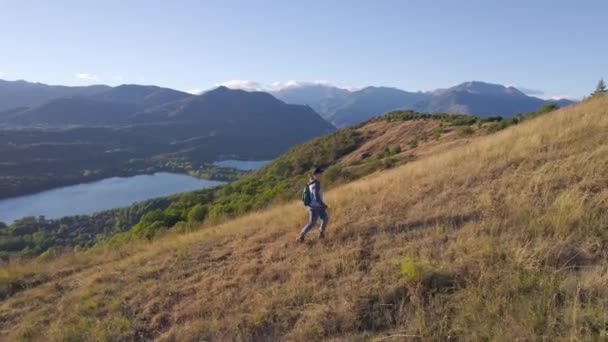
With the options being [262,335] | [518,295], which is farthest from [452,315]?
[262,335]

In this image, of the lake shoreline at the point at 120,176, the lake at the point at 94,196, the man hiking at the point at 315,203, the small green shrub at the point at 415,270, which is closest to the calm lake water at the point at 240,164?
the lake shoreline at the point at 120,176

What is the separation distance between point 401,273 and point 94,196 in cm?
12581

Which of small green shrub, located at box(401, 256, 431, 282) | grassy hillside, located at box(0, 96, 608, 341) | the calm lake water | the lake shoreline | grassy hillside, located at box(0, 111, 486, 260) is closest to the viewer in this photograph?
grassy hillside, located at box(0, 96, 608, 341)

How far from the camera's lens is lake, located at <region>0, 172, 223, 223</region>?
327ft

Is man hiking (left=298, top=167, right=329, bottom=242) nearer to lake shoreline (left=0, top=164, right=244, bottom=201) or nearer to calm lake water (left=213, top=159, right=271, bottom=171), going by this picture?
lake shoreline (left=0, top=164, right=244, bottom=201)

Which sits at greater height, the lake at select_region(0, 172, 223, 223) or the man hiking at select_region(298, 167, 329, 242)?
the man hiking at select_region(298, 167, 329, 242)

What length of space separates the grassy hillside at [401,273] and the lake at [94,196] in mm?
99260

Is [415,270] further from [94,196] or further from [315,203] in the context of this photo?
[94,196]

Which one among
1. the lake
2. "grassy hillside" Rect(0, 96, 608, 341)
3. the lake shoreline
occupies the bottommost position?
the lake

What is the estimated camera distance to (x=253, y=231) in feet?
34.7

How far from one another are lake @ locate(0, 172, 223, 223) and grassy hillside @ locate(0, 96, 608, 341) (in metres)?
99.3

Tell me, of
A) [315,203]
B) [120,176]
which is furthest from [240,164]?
[315,203]

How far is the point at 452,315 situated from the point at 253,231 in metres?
6.55

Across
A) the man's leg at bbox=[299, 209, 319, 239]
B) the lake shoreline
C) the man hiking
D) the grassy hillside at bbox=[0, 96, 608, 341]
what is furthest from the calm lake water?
the man's leg at bbox=[299, 209, 319, 239]
